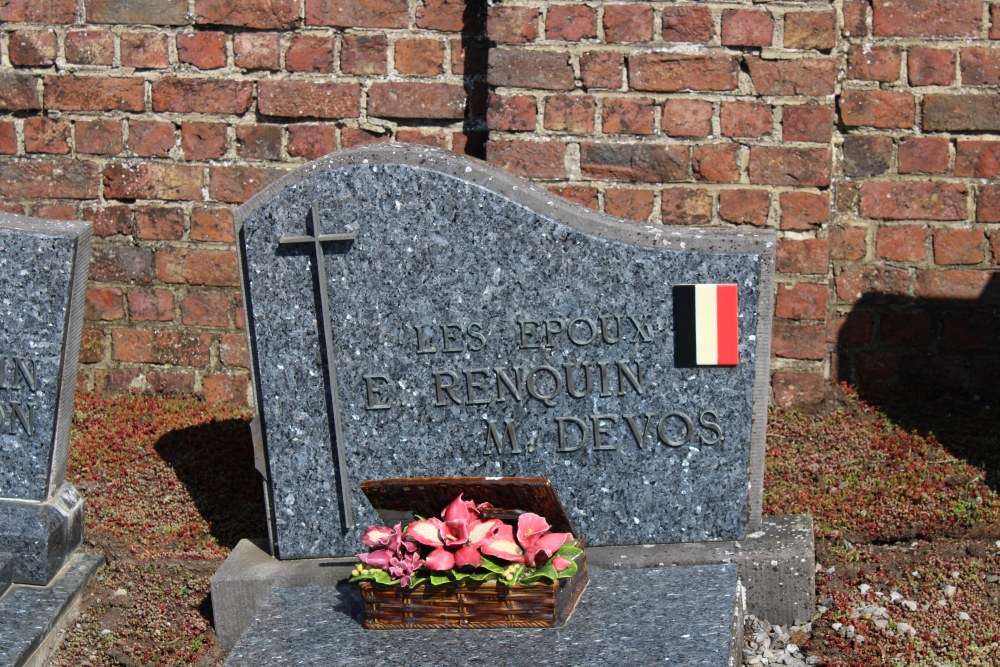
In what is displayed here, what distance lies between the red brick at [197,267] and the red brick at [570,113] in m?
1.23

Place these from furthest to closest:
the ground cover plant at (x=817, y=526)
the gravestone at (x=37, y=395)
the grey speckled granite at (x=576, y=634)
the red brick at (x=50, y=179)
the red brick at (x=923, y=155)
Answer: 1. the red brick at (x=50, y=179)
2. the red brick at (x=923, y=155)
3. the gravestone at (x=37, y=395)
4. the ground cover plant at (x=817, y=526)
5. the grey speckled granite at (x=576, y=634)

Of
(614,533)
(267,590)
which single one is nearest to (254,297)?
(267,590)

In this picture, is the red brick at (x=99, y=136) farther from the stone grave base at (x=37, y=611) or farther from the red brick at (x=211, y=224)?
the stone grave base at (x=37, y=611)

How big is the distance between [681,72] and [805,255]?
0.70m

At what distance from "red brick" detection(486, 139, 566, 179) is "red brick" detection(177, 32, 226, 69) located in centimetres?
103

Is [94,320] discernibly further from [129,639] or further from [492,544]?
[492,544]

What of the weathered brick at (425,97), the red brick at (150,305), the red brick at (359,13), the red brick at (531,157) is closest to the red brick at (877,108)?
the red brick at (531,157)

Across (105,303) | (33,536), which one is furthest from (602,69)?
(33,536)

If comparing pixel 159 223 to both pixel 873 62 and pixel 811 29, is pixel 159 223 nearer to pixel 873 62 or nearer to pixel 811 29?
pixel 811 29

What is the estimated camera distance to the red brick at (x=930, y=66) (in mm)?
4430

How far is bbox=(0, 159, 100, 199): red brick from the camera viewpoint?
4852 millimetres

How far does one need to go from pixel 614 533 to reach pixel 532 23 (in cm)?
169

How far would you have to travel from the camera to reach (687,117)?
4355mm

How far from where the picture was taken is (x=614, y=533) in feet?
11.8
